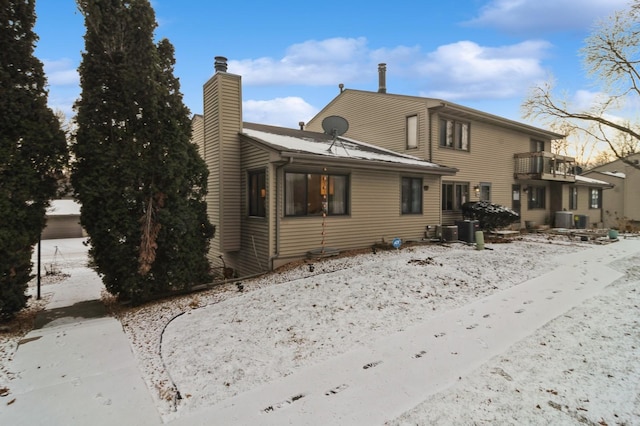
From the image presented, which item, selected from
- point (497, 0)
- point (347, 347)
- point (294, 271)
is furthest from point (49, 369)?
point (497, 0)

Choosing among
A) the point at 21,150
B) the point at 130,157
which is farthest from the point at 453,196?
the point at 21,150

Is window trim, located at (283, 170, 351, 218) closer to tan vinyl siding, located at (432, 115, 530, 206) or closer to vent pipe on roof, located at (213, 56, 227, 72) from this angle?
vent pipe on roof, located at (213, 56, 227, 72)

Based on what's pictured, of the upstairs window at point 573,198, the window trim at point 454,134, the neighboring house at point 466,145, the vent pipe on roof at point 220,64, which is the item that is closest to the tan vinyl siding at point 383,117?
the neighboring house at point 466,145

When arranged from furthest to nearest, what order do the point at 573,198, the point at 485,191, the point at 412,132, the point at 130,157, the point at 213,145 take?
1. the point at 573,198
2. the point at 485,191
3. the point at 412,132
4. the point at 213,145
5. the point at 130,157

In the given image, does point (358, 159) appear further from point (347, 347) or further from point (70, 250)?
point (70, 250)

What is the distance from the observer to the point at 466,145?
15.7 metres

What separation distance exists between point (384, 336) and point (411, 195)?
844 cm

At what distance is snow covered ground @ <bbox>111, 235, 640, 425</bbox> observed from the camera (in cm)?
323

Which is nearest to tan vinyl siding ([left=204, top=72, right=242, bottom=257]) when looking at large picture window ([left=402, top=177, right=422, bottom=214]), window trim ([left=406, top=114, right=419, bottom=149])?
large picture window ([left=402, top=177, right=422, bottom=214])

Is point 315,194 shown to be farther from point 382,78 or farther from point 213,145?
point 382,78

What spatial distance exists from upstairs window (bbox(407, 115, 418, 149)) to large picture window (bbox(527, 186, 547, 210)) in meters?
9.49

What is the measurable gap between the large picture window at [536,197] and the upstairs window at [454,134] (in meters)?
6.90

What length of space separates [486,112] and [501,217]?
5.02 meters

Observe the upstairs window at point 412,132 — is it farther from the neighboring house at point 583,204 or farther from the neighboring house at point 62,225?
the neighboring house at point 62,225
